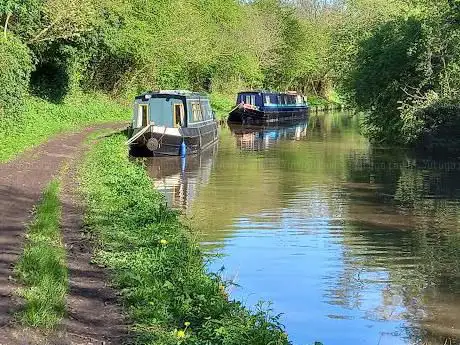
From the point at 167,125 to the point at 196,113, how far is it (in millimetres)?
1971

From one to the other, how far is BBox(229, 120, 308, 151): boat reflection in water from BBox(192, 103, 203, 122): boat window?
6.65ft

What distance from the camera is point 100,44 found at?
30844 mm

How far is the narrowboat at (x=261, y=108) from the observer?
42125mm

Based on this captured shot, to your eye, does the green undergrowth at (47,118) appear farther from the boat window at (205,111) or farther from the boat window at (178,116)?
the boat window at (205,111)

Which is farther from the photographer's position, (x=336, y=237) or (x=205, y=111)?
(x=205, y=111)

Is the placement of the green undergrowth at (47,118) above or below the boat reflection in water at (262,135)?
above

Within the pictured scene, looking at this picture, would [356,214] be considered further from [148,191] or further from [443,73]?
[443,73]

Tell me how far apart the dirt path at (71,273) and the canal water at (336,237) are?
181cm

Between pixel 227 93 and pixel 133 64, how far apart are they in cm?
1445

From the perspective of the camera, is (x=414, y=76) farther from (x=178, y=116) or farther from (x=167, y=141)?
(x=167, y=141)

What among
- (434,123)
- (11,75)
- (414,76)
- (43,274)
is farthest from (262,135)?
(43,274)

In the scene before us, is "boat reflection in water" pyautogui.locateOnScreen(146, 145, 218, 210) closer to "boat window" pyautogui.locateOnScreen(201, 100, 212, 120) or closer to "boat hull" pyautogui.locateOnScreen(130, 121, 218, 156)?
Answer: "boat hull" pyautogui.locateOnScreen(130, 121, 218, 156)

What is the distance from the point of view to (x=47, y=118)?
2658cm

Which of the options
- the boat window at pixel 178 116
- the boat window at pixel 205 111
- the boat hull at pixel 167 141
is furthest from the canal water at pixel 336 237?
the boat window at pixel 205 111
